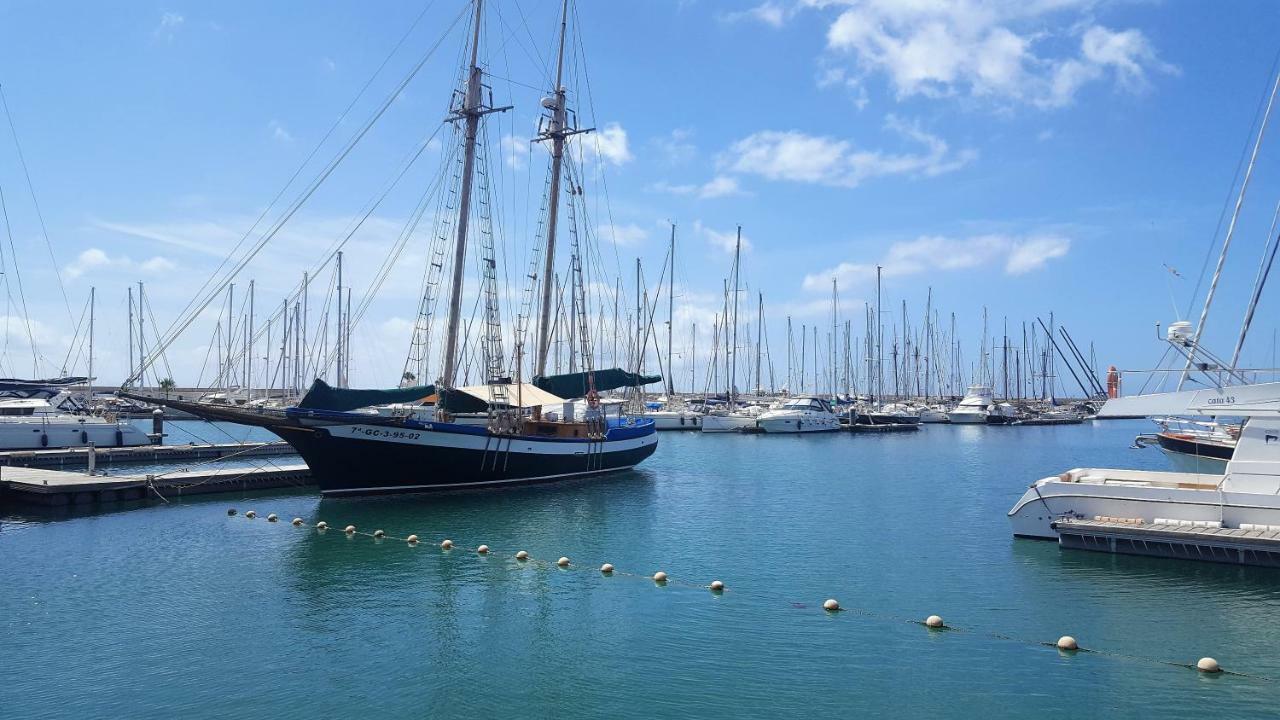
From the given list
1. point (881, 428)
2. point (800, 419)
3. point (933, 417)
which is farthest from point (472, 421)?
point (933, 417)

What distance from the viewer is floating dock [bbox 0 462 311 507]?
32.4 meters

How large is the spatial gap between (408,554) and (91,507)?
16.0 m

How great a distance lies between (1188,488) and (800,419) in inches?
2765

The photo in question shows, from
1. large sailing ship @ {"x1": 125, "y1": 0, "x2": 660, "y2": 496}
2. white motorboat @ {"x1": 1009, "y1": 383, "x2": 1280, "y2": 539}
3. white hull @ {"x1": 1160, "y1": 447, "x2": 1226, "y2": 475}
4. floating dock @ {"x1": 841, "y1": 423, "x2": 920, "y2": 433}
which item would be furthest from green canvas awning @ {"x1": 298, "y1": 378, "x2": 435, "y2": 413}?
floating dock @ {"x1": 841, "y1": 423, "x2": 920, "y2": 433}

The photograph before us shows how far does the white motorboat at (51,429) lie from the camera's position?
53406mm

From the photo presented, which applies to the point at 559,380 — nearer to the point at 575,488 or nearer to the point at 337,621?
the point at 575,488

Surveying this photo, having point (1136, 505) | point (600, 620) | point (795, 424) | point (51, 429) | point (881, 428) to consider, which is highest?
point (51, 429)

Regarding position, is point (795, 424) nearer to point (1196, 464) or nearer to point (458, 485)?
point (1196, 464)

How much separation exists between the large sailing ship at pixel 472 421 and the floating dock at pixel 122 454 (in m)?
13.4

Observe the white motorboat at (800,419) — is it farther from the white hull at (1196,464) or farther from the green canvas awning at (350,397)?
the green canvas awning at (350,397)

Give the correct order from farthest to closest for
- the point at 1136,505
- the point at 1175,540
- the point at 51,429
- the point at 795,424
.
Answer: the point at 795,424
the point at 51,429
the point at 1136,505
the point at 1175,540

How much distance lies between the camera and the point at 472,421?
39.5 meters

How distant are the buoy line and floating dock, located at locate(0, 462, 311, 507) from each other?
9.81m

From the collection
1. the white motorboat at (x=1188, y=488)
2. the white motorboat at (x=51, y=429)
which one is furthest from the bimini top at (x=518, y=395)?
the white motorboat at (x=51, y=429)
